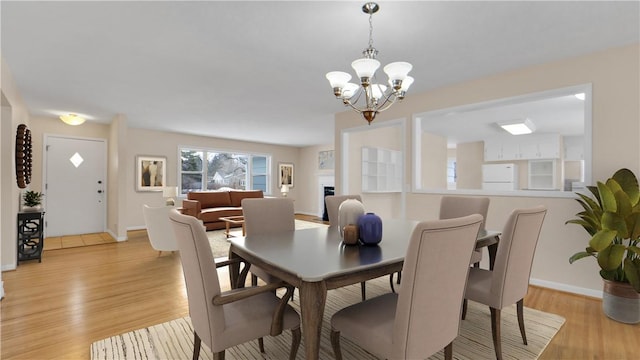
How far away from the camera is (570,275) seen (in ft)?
9.75

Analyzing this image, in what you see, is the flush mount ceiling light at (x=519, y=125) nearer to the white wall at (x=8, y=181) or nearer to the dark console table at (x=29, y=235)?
→ the white wall at (x=8, y=181)

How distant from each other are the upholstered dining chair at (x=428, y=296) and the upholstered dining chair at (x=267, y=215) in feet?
4.36

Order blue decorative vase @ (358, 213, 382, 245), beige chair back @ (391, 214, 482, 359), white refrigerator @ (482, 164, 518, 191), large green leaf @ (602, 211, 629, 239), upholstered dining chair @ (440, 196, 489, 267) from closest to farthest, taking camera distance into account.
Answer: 1. beige chair back @ (391, 214, 482, 359)
2. blue decorative vase @ (358, 213, 382, 245)
3. large green leaf @ (602, 211, 629, 239)
4. upholstered dining chair @ (440, 196, 489, 267)
5. white refrigerator @ (482, 164, 518, 191)

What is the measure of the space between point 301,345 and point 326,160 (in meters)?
7.26

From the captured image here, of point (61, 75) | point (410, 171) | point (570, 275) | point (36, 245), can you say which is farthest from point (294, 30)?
point (36, 245)

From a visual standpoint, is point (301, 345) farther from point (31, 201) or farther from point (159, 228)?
point (31, 201)

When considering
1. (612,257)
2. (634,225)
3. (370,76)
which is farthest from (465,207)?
(370,76)

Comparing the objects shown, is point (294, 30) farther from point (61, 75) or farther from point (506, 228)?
point (61, 75)

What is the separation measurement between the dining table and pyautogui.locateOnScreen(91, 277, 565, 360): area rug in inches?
20.0

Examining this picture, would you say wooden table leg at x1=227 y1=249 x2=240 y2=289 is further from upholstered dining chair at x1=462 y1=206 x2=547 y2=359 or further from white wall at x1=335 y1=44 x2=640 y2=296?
white wall at x1=335 y1=44 x2=640 y2=296

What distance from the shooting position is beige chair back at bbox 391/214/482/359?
1.16 m

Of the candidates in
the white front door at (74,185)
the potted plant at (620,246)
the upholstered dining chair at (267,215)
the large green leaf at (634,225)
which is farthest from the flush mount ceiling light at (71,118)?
the large green leaf at (634,225)

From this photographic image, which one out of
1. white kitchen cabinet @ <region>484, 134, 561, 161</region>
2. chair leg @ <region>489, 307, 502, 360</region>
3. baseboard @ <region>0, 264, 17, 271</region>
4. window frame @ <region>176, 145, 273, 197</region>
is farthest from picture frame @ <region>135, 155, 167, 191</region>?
white kitchen cabinet @ <region>484, 134, 561, 161</region>

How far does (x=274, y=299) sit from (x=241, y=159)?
7.52m
